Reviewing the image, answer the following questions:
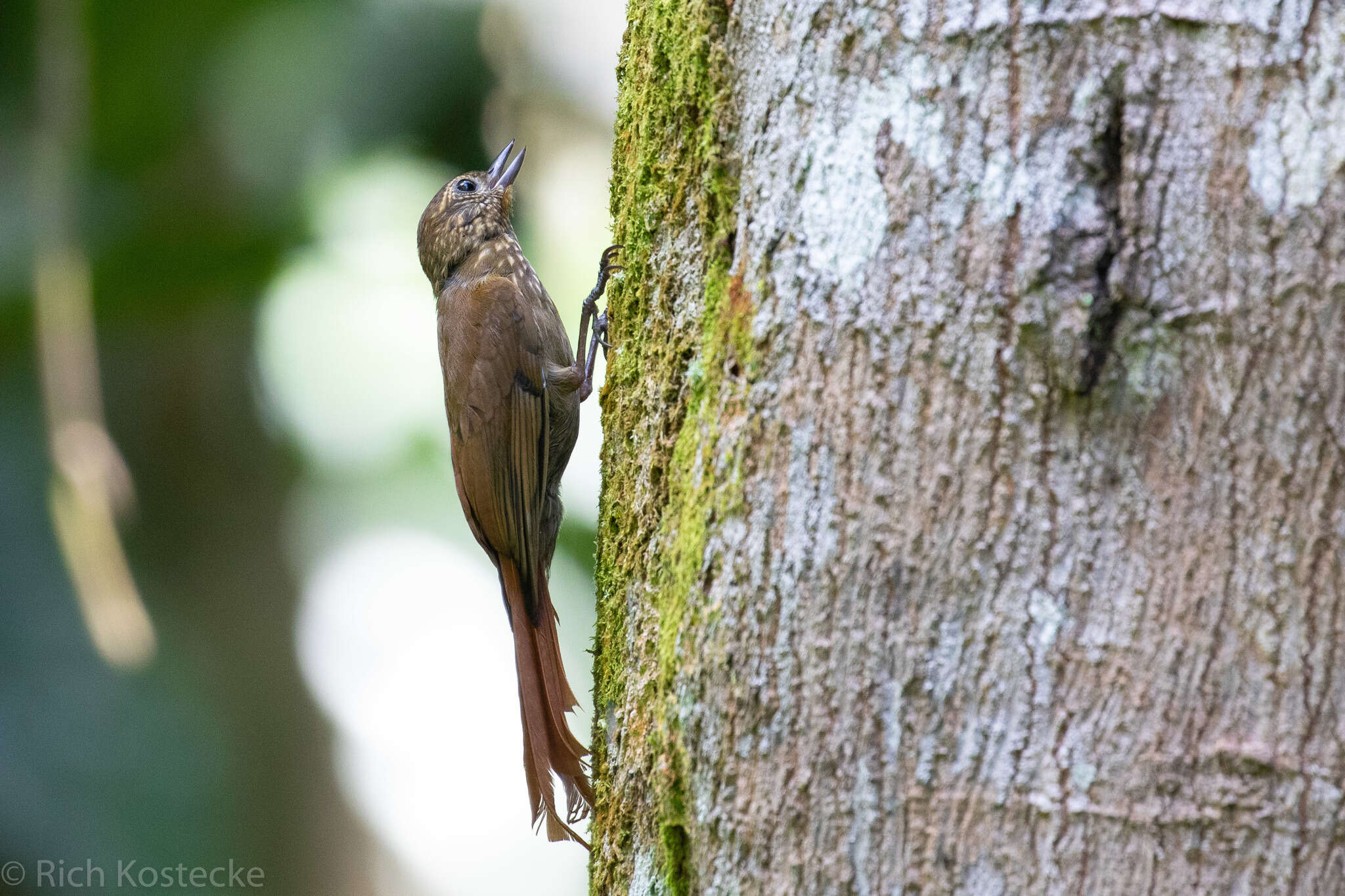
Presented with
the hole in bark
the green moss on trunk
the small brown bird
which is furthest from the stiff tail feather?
the hole in bark

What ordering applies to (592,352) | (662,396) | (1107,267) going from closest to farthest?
(1107,267) < (662,396) < (592,352)

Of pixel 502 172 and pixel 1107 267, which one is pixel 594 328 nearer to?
pixel 502 172

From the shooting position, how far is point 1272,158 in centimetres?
113

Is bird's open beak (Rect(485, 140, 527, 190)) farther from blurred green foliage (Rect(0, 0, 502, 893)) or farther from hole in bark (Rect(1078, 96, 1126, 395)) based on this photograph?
hole in bark (Rect(1078, 96, 1126, 395))

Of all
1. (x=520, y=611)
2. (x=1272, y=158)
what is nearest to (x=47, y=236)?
(x=520, y=611)

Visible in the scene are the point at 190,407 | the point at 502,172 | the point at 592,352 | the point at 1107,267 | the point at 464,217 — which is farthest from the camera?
the point at 190,407

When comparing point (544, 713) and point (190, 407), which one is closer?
point (544, 713)

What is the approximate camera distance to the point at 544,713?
102 inches

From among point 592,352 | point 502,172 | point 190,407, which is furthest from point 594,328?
point 190,407

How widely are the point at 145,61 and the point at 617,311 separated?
3.86 m

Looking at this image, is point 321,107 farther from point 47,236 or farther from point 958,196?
point 958,196

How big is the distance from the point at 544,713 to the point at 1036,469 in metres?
1.67

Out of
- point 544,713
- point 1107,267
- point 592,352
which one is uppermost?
point 1107,267

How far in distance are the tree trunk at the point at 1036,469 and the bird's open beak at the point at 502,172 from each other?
253 cm
